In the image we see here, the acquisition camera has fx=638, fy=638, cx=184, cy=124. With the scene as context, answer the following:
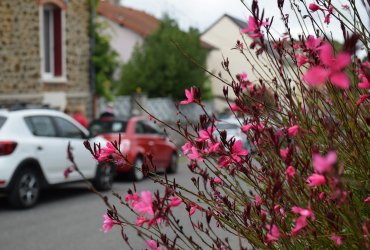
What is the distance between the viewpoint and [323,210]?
2830mm

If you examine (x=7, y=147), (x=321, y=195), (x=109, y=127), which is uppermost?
(x=321, y=195)

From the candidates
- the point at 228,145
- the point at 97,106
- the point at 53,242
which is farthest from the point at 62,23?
the point at 228,145

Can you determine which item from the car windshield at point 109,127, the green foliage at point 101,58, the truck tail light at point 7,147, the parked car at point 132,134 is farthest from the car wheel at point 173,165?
the truck tail light at point 7,147

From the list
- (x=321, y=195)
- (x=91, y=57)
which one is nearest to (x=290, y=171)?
(x=321, y=195)

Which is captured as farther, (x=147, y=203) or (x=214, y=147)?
(x=214, y=147)

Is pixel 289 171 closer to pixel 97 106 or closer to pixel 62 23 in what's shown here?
pixel 62 23

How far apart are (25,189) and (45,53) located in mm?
9074

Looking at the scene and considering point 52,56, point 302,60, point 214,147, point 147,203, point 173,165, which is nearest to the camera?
point 147,203

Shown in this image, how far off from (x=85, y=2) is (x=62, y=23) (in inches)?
63.6

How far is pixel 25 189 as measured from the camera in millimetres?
9805

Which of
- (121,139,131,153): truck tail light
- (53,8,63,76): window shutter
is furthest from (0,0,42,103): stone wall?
(121,139,131,153): truck tail light

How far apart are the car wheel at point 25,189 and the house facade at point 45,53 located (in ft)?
21.1

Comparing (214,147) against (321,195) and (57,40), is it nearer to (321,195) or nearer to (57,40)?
(321,195)

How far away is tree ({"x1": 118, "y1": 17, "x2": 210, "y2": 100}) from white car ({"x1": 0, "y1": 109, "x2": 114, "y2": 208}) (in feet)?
82.0
